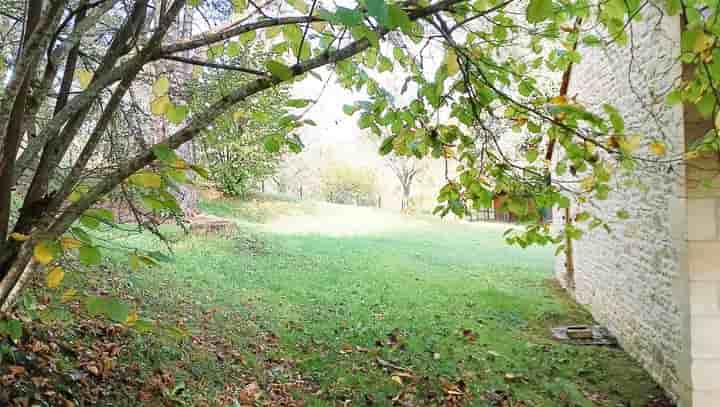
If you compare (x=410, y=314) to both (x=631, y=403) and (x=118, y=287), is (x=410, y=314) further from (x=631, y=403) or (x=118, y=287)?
(x=118, y=287)

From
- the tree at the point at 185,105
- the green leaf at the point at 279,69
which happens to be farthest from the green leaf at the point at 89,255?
the green leaf at the point at 279,69

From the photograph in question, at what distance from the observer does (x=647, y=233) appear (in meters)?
5.46

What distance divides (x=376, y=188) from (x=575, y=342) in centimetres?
1887

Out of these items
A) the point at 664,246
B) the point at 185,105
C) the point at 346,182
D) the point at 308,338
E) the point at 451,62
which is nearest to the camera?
the point at 185,105

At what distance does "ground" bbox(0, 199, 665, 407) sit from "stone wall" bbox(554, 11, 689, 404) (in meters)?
0.53

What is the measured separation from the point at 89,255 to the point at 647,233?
20.2 feet

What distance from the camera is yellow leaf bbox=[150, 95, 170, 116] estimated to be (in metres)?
1.34

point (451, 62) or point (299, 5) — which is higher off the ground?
point (299, 5)

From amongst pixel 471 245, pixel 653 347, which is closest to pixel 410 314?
pixel 653 347

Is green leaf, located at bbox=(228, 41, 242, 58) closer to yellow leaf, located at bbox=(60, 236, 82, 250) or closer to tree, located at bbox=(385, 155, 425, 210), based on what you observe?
yellow leaf, located at bbox=(60, 236, 82, 250)

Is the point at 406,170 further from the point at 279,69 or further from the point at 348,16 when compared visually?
the point at 348,16

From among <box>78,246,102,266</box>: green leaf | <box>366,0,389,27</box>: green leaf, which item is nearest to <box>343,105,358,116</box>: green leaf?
<box>366,0,389,27</box>: green leaf

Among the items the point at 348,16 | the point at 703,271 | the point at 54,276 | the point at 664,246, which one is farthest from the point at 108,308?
the point at 664,246

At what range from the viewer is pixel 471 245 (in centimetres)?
1399
